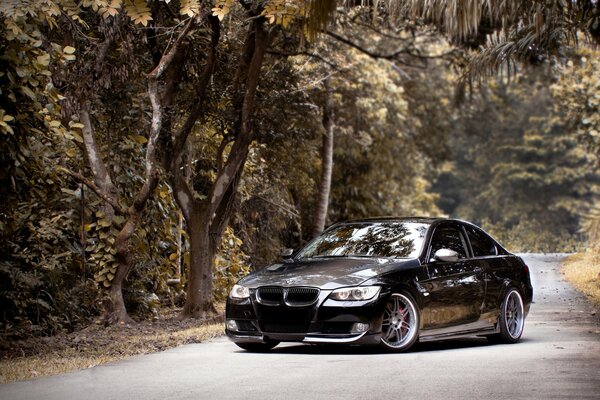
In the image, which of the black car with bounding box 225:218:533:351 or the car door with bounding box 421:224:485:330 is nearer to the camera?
the black car with bounding box 225:218:533:351

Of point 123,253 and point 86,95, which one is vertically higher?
point 86,95

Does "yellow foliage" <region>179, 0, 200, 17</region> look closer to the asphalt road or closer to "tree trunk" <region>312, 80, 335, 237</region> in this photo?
the asphalt road

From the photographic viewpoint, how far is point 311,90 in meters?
29.4

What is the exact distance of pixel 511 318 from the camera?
554 inches

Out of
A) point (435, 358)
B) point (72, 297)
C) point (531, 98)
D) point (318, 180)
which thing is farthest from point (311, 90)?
point (531, 98)

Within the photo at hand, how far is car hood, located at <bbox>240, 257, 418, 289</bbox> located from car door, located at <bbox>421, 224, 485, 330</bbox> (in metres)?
0.45

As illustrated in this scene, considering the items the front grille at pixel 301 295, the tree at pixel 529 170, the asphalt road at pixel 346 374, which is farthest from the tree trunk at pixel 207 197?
the tree at pixel 529 170

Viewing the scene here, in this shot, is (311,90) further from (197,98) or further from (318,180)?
(197,98)

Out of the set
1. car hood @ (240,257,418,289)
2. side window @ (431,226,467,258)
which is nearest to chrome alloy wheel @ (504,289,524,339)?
side window @ (431,226,467,258)

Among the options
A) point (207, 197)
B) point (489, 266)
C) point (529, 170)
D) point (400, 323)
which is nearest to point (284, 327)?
point (400, 323)

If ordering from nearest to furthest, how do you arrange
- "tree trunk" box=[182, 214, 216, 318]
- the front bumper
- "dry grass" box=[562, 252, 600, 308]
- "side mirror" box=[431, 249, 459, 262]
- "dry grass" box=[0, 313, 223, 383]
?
1. "dry grass" box=[0, 313, 223, 383]
2. the front bumper
3. "side mirror" box=[431, 249, 459, 262]
4. "tree trunk" box=[182, 214, 216, 318]
5. "dry grass" box=[562, 252, 600, 308]

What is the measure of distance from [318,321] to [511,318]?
3205 millimetres

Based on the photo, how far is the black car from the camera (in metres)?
12.0

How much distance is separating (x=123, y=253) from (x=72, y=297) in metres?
1.48
